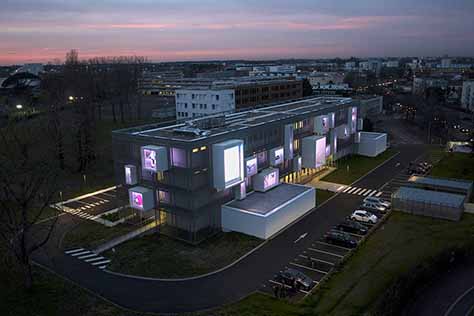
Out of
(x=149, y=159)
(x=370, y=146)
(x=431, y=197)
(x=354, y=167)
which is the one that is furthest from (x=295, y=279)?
(x=370, y=146)

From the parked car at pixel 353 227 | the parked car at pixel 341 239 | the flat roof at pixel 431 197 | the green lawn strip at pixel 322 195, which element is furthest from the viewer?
the green lawn strip at pixel 322 195

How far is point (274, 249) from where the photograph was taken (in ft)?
88.3

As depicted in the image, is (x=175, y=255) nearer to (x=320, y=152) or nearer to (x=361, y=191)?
(x=361, y=191)

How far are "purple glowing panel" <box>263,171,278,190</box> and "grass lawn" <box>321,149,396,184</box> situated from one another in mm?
10222

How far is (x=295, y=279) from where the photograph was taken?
22.3m

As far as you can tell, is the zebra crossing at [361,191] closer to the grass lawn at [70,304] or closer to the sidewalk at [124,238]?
the sidewalk at [124,238]

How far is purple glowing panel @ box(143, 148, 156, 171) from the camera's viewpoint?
91.4 feet

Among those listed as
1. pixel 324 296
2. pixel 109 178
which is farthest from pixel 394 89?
pixel 324 296

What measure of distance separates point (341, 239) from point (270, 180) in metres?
9.29

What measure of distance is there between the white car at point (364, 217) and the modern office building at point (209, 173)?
3951mm

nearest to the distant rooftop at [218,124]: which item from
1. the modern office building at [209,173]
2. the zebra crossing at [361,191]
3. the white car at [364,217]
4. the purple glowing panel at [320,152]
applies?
the modern office building at [209,173]

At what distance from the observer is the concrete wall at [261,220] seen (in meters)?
28.3

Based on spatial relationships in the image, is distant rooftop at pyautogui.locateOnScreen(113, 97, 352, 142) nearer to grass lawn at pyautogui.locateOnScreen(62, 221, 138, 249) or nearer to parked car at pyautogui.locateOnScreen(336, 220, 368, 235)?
grass lawn at pyautogui.locateOnScreen(62, 221, 138, 249)

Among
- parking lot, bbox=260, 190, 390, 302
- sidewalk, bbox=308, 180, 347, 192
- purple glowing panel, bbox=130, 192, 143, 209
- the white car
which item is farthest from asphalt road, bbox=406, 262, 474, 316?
purple glowing panel, bbox=130, 192, 143, 209
